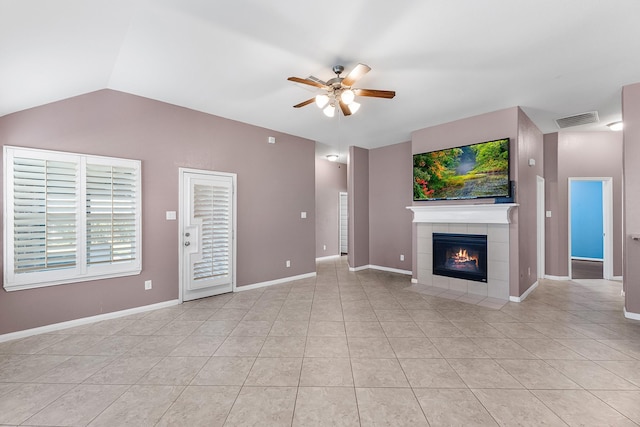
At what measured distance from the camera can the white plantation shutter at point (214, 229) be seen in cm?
410

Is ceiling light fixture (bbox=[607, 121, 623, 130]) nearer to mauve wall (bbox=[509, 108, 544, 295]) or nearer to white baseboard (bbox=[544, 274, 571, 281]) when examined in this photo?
mauve wall (bbox=[509, 108, 544, 295])

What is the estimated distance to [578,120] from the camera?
439cm

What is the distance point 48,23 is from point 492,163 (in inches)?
198

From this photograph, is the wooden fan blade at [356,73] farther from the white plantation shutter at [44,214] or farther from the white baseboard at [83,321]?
the white baseboard at [83,321]

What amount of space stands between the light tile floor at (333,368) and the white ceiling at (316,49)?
99.8 inches

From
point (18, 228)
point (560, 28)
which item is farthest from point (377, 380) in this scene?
point (18, 228)

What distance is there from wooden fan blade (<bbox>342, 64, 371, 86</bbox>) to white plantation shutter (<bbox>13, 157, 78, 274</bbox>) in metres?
3.21

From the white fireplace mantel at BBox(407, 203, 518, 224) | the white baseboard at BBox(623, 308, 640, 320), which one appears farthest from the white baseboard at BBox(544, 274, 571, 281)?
the white fireplace mantel at BBox(407, 203, 518, 224)

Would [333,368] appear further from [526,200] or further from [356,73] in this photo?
[526,200]

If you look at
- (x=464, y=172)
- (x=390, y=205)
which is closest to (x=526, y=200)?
(x=464, y=172)

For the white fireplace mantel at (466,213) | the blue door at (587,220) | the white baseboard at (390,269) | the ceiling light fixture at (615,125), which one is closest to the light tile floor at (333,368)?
the white fireplace mantel at (466,213)

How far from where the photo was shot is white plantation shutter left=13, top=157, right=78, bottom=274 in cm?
280

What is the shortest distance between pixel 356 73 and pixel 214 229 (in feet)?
10.1

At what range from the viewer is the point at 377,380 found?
211 cm
